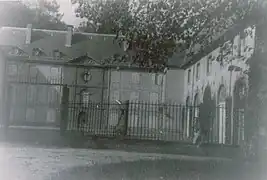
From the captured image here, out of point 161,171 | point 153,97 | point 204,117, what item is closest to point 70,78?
point 153,97

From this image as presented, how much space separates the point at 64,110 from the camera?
5.18 metres

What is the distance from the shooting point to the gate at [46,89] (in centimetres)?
446

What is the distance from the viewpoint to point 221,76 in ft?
18.4

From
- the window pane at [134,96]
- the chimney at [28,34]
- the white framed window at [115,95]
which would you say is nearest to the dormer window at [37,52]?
the chimney at [28,34]

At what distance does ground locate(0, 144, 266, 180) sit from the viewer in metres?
4.00

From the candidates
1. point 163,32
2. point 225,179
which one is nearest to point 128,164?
point 225,179

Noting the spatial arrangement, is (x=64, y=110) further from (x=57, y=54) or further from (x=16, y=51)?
(x=16, y=51)

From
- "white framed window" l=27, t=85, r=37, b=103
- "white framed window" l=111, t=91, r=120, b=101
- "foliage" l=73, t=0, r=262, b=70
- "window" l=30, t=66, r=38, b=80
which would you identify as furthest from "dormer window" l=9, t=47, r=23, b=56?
"white framed window" l=111, t=91, r=120, b=101

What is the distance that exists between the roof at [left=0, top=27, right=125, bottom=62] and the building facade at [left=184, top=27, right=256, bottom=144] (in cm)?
93

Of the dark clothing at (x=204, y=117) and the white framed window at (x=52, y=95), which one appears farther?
the dark clothing at (x=204, y=117)

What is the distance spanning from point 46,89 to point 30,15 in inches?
43.1

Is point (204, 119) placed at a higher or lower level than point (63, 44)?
lower

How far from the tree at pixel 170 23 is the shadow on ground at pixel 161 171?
0.44 metres

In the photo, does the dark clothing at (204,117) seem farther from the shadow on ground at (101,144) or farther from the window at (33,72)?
the window at (33,72)
